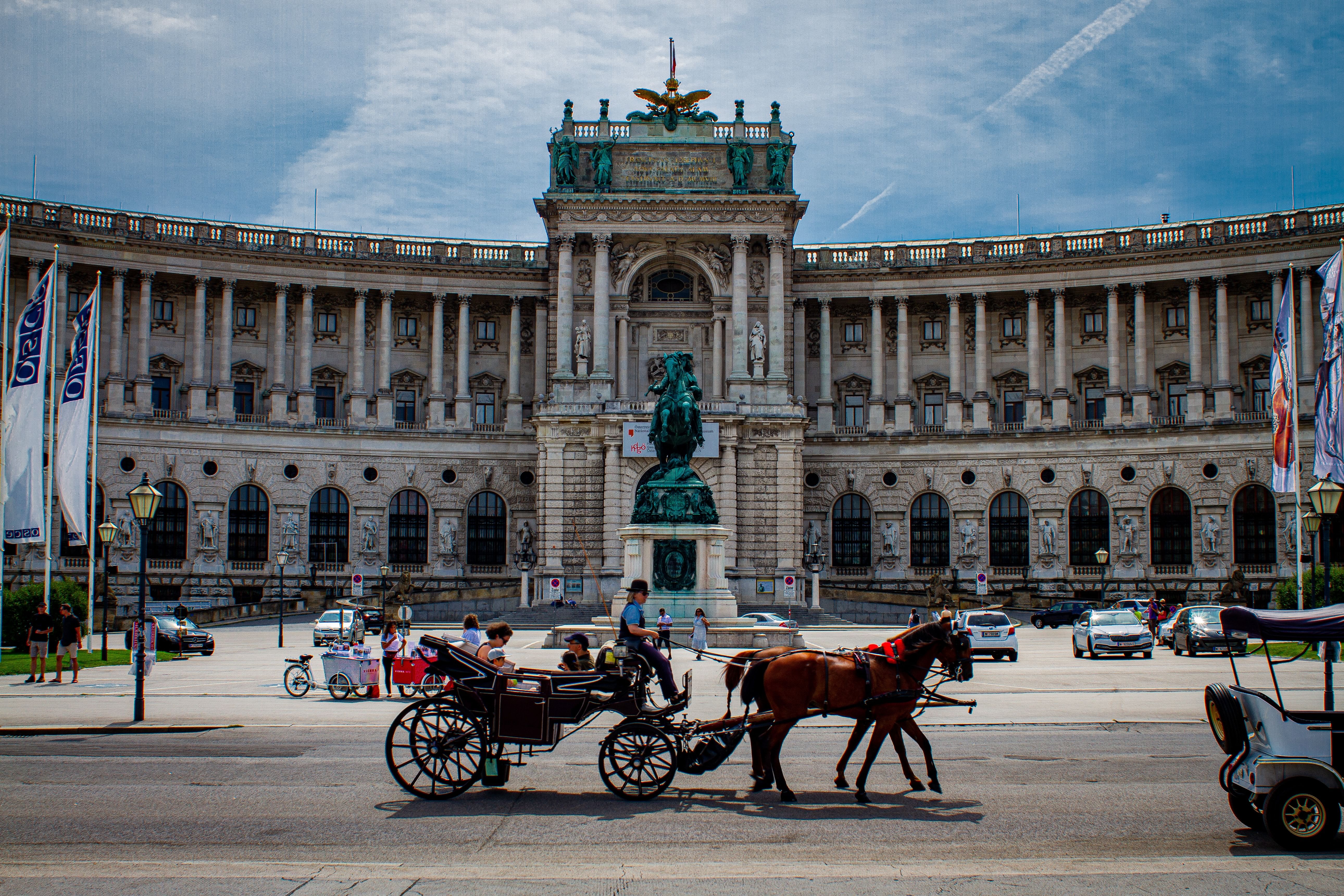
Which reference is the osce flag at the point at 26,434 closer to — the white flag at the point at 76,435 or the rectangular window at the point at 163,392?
the white flag at the point at 76,435

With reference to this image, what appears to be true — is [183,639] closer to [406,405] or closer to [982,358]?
[406,405]

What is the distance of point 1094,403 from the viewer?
69.2 metres

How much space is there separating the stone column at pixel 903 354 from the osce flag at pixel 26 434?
155 ft

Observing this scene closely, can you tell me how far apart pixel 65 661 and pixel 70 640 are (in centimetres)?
557

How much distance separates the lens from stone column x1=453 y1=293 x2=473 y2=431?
7025cm

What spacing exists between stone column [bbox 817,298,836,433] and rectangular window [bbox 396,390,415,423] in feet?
77.5

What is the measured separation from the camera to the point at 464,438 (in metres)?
69.6

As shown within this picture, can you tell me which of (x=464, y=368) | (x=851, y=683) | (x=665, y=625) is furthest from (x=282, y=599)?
(x=851, y=683)

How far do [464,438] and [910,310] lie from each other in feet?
88.8

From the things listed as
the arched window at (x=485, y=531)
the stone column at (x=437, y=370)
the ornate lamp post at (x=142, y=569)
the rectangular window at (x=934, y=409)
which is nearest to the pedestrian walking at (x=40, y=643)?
the ornate lamp post at (x=142, y=569)

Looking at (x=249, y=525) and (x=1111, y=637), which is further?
(x=249, y=525)

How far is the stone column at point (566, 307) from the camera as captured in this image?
6594cm

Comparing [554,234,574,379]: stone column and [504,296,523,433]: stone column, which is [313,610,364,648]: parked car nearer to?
[554,234,574,379]: stone column

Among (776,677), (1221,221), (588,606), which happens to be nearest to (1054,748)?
(776,677)
